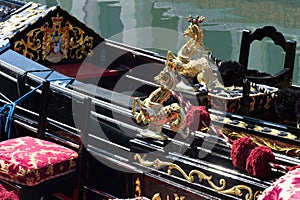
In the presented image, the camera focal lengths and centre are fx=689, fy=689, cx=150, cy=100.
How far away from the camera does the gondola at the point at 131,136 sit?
2055 millimetres

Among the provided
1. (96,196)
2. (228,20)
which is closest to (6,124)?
(96,196)

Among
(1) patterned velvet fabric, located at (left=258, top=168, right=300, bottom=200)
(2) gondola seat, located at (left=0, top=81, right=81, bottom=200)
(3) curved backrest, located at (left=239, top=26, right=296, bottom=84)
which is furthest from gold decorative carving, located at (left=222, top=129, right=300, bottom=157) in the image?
(3) curved backrest, located at (left=239, top=26, right=296, bottom=84)

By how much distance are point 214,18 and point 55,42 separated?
10000 mm

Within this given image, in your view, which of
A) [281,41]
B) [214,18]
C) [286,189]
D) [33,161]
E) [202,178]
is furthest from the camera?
[214,18]

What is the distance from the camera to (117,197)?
2377 millimetres

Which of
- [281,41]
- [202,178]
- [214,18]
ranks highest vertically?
[281,41]

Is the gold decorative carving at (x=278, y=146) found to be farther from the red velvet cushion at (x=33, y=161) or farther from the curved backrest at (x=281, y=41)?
the curved backrest at (x=281, y=41)

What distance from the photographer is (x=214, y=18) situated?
13359mm

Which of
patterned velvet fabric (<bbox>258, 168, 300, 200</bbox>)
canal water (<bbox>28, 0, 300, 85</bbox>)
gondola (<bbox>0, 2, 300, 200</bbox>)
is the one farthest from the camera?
canal water (<bbox>28, 0, 300, 85</bbox>)

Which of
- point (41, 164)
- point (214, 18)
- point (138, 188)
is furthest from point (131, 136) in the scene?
point (214, 18)

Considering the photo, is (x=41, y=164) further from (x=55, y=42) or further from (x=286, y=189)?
(x=55, y=42)

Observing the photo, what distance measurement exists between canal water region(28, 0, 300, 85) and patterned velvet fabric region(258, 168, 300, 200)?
25.5 feet

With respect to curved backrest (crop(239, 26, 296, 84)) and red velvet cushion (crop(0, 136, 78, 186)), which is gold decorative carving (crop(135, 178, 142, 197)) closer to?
red velvet cushion (crop(0, 136, 78, 186))

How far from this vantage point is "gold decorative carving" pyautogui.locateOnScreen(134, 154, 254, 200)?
1.93 metres
